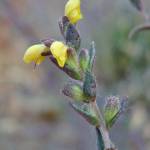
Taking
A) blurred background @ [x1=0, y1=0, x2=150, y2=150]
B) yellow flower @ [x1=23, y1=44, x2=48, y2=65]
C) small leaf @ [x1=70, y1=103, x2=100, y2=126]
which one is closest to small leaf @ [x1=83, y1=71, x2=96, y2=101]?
small leaf @ [x1=70, y1=103, x2=100, y2=126]

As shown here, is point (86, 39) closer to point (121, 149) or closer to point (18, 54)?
point (121, 149)

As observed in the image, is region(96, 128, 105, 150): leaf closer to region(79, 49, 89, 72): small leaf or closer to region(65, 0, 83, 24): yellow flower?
region(79, 49, 89, 72): small leaf

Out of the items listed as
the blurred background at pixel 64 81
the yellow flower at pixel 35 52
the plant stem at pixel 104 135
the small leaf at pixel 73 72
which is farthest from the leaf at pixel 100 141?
the blurred background at pixel 64 81

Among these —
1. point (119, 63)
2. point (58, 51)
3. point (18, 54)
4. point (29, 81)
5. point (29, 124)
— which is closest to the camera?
point (58, 51)

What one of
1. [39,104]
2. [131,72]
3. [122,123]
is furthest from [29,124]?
[131,72]

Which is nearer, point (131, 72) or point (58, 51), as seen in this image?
point (58, 51)

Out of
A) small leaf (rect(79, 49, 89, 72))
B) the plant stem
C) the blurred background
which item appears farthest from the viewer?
the blurred background

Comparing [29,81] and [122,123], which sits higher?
[29,81]
